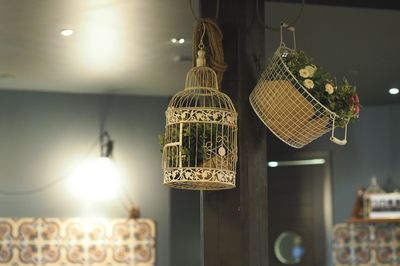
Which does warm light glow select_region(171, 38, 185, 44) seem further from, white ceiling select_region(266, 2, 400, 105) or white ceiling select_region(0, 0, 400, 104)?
white ceiling select_region(266, 2, 400, 105)

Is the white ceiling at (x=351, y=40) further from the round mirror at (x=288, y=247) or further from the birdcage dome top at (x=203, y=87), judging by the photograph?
the birdcage dome top at (x=203, y=87)

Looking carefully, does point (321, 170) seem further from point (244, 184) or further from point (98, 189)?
point (244, 184)

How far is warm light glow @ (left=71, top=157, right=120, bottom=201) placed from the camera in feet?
19.3

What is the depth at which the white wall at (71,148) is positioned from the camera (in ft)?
19.0

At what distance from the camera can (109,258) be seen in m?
5.82

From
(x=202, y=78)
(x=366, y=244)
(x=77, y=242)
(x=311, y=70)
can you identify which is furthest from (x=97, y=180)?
(x=311, y=70)

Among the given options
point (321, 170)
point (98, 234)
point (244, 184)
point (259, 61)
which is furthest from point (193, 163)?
point (321, 170)

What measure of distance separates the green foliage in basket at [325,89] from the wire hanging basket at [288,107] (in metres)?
0.02

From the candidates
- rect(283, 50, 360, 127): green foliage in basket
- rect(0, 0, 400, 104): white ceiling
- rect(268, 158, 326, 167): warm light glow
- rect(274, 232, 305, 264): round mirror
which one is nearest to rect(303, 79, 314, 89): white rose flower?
rect(283, 50, 360, 127): green foliage in basket

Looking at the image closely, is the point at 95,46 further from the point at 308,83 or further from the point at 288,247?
the point at 288,247

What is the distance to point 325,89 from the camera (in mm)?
2521

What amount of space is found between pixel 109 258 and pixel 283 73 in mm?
3627

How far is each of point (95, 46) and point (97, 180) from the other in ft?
5.02

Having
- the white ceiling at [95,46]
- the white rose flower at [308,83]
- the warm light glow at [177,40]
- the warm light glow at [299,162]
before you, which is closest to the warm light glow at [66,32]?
the white ceiling at [95,46]
